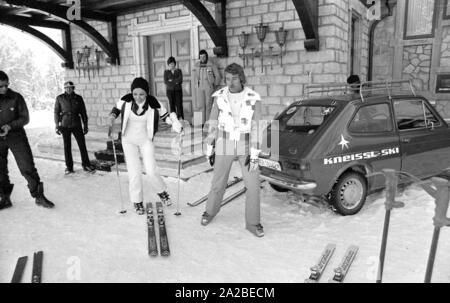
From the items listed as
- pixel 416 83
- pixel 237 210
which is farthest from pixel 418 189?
pixel 416 83

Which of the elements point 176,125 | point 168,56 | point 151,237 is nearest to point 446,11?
point 168,56

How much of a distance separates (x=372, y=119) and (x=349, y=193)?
1000mm

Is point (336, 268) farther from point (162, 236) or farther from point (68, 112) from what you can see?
point (68, 112)

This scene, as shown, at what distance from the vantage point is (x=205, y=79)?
25.1ft

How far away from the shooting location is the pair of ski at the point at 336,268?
2.83m

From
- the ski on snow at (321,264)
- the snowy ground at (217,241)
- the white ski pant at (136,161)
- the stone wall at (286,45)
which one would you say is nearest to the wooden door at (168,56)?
the stone wall at (286,45)

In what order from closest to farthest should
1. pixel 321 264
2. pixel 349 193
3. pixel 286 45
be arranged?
pixel 321 264
pixel 349 193
pixel 286 45

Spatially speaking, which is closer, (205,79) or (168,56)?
(205,79)

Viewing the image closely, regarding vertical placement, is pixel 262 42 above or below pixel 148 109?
above

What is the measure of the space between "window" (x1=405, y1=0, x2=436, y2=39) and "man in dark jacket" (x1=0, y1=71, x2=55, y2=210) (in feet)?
33.1

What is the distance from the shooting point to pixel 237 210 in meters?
4.60

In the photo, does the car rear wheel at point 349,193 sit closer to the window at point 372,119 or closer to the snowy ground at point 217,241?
the snowy ground at point 217,241

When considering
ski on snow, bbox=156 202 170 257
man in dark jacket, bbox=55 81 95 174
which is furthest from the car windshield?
man in dark jacket, bbox=55 81 95 174
